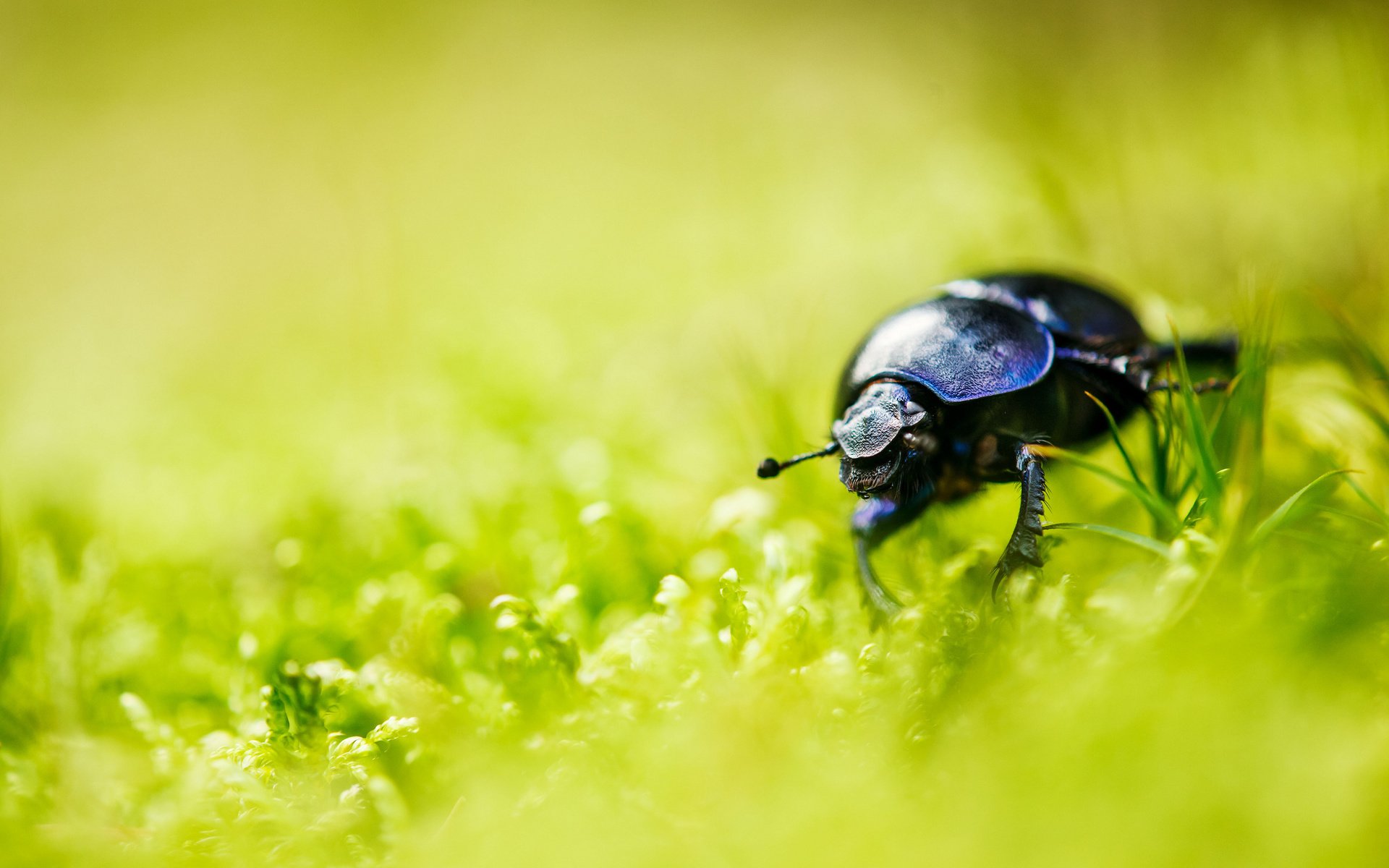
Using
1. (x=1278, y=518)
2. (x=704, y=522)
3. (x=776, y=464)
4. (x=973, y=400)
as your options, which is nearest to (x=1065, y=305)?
(x=973, y=400)

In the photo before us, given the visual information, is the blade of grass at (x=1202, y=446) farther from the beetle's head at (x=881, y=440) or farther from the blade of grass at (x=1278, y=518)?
the beetle's head at (x=881, y=440)

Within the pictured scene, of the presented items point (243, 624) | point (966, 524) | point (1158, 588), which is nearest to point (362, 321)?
point (243, 624)

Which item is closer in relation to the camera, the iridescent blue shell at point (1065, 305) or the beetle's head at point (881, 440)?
the beetle's head at point (881, 440)

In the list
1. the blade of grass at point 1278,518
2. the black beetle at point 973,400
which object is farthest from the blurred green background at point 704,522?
the black beetle at point 973,400

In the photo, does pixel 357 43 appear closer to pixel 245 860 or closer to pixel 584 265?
pixel 584 265

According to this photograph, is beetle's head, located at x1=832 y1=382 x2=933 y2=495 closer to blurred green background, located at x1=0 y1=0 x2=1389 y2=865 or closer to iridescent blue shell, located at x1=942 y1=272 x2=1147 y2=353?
blurred green background, located at x1=0 y1=0 x2=1389 y2=865

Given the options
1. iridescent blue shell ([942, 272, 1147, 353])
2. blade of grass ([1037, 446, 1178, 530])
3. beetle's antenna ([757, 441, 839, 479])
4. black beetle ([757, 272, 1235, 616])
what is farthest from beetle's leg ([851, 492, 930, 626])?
iridescent blue shell ([942, 272, 1147, 353])

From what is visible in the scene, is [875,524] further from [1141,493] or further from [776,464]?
[1141,493]

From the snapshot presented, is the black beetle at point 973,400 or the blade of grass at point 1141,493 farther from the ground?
the black beetle at point 973,400
